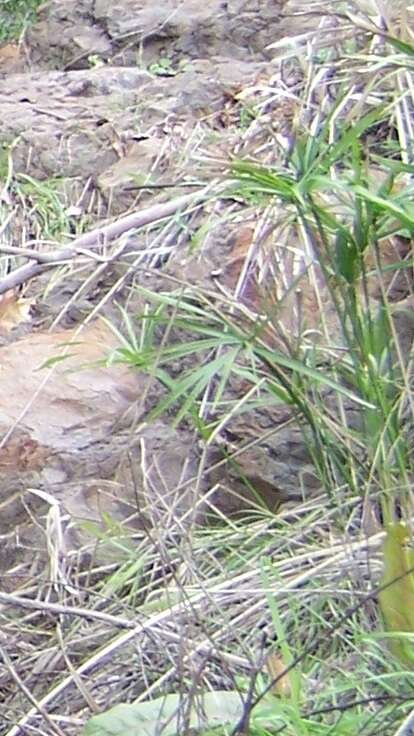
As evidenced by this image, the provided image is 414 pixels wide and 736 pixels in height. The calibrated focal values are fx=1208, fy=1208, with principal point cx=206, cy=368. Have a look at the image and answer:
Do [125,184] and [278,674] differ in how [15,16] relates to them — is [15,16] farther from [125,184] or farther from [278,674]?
[278,674]

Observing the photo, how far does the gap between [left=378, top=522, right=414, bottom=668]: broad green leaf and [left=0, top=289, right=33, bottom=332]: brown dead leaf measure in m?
1.24

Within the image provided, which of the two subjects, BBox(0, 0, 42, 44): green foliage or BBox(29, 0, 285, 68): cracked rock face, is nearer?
BBox(29, 0, 285, 68): cracked rock face

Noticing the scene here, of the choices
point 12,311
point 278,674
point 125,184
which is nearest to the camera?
point 278,674

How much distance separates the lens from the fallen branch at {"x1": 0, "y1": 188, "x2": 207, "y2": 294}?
194 cm

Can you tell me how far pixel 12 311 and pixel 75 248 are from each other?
76 cm

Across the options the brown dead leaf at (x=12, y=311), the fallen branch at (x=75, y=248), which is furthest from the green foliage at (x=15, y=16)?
the fallen branch at (x=75, y=248)

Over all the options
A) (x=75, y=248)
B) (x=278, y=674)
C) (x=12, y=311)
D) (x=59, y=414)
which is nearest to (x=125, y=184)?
(x=12, y=311)

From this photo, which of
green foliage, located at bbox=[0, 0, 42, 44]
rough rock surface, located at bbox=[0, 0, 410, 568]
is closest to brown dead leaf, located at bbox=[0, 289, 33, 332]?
rough rock surface, located at bbox=[0, 0, 410, 568]

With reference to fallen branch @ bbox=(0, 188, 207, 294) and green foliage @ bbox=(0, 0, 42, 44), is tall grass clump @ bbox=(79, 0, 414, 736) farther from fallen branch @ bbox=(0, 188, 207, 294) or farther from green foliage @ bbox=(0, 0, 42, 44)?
green foliage @ bbox=(0, 0, 42, 44)

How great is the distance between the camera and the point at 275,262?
2.50 m

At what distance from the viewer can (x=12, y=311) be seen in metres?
2.74

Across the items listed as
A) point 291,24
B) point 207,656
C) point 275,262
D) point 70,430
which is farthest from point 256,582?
point 291,24

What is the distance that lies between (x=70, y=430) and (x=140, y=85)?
134 cm

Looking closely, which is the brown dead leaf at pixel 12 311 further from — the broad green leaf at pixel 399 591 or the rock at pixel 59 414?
the broad green leaf at pixel 399 591
